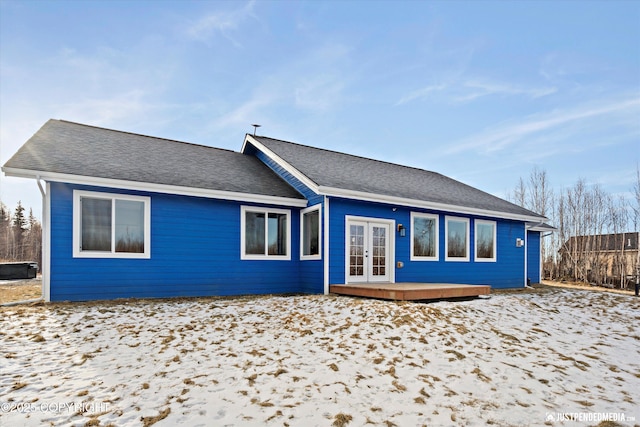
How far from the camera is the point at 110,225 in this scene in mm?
7984

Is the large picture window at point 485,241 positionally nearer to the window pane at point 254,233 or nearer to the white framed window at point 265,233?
the white framed window at point 265,233

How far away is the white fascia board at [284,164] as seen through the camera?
30.1 ft

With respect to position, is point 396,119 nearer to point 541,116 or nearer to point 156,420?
point 541,116

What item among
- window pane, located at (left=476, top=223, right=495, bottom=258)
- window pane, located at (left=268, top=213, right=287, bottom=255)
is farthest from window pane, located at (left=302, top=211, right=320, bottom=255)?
window pane, located at (left=476, top=223, right=495, bottom=258)

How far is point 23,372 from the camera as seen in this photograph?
3898 mm

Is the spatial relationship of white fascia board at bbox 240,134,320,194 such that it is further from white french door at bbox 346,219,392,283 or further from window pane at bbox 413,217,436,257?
window pane at bbox 413,217,436,257

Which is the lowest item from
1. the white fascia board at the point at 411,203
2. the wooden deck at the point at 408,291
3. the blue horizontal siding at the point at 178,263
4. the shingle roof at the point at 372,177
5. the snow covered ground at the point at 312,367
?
the snow covered ground at the point at 312,367

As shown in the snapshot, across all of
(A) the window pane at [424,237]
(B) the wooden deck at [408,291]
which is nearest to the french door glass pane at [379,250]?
(A) the window pane at [424,237]

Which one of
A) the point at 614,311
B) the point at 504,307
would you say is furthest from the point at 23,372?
the point at 614,311

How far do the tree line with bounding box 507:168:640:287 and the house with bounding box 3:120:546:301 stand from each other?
8496 mm

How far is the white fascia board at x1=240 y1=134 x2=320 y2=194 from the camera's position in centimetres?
918

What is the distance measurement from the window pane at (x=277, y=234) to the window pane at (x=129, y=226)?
3.13 meters

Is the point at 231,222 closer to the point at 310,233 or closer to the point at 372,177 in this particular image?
the point at 310,233

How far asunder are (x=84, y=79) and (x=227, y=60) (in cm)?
425
